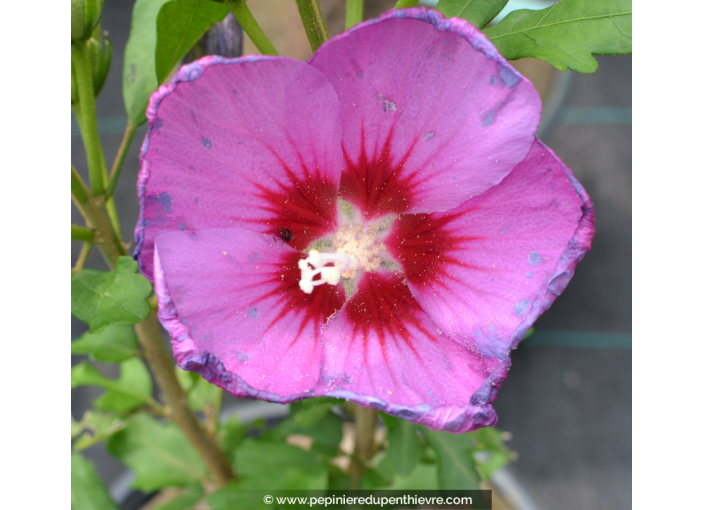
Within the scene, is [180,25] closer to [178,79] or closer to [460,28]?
[178,79]

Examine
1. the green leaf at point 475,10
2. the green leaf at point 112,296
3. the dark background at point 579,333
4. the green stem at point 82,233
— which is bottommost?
the dark background at point 579,333

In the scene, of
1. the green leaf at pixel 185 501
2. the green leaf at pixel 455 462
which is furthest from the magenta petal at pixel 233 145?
the green leaf at pixel 185 501

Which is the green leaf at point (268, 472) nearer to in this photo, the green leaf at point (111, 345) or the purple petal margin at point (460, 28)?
the green leaf at point (111, 345)

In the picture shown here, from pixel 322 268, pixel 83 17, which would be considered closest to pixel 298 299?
pixel 322 268

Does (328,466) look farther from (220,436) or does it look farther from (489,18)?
(489,18)

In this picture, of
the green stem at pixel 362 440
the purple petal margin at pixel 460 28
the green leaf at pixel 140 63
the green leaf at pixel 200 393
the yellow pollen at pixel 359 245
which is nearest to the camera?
the purple petal margin at pixel 460 28

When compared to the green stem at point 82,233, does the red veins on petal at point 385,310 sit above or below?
below
